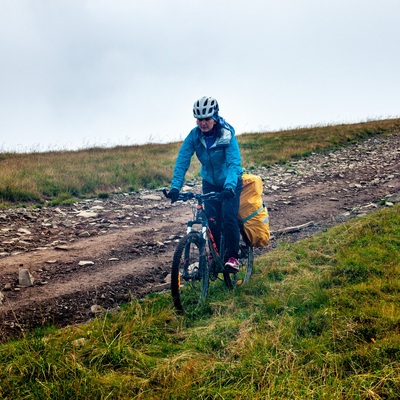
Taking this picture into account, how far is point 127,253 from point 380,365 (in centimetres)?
544

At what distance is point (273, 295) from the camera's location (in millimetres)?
5695

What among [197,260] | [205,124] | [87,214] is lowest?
[197,260]

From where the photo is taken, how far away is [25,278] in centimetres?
647

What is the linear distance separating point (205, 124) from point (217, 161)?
2.03 feet

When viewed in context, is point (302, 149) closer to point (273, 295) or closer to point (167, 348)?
point (273, 295)

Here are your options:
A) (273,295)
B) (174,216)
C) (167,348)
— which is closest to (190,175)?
(174,216)

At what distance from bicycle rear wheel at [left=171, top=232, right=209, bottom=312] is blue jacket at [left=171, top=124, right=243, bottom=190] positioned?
0.88 meters

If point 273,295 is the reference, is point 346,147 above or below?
above

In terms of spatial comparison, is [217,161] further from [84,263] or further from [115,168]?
[115,168]

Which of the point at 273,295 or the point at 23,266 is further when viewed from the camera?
the point at 23,266

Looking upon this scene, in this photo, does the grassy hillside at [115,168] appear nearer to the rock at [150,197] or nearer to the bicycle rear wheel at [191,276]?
the rock at [150,197]

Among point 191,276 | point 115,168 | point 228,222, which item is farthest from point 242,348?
point 115,168

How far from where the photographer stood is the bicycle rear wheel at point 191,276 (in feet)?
17.3

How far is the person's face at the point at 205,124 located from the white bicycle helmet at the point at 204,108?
4.5 inches
